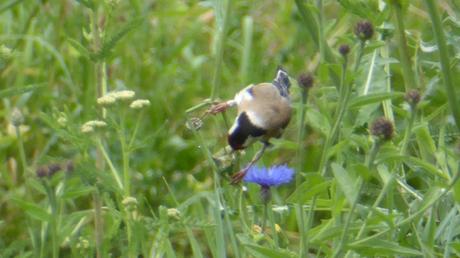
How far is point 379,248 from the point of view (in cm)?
199

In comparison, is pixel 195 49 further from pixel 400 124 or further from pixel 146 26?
pixel 400 124

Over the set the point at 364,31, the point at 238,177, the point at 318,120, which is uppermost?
the point at 364,31

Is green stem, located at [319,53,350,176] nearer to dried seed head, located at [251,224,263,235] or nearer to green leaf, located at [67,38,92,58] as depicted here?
dried seed head, located at [251,224,263,235]

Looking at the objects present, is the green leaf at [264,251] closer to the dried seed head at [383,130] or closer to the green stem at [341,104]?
the green stem at [341,104]

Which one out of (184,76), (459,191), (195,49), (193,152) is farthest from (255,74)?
(459,191)

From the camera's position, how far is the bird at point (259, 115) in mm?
2307

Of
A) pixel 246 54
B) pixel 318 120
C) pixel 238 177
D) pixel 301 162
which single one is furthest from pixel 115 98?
pixel 246 54

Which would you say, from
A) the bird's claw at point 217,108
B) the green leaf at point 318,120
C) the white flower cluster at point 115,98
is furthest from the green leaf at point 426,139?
the white flower cluster at point 115,98

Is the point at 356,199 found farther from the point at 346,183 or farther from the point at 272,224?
the point at 272,224

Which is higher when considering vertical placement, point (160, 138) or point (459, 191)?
point (459, 191)

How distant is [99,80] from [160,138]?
1325 mm

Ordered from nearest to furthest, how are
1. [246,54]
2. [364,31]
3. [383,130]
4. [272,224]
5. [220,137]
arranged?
[383,130] < [364,31] < [272,224] < [220,137] < [246,54]

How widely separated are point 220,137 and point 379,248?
106cm

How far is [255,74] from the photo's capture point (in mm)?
3617
